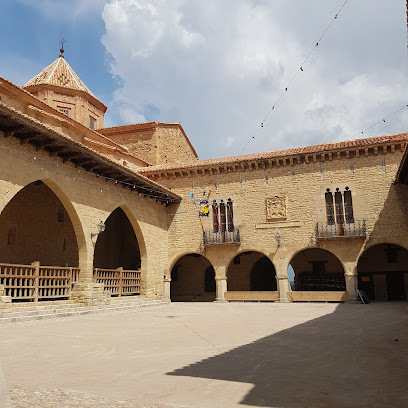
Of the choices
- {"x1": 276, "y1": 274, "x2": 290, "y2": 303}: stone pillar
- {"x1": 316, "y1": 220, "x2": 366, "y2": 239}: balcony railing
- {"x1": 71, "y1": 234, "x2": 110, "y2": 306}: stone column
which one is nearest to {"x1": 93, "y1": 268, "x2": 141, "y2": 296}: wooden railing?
{"x1": 71, "y1": 234, "x2": 110, "y2": 306}: stone column

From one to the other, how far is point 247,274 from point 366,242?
744 centimetres

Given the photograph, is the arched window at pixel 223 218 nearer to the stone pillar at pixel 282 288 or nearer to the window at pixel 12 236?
the stone pillar at pixel 282 288

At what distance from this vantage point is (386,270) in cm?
2094

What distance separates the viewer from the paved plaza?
12.2 feet

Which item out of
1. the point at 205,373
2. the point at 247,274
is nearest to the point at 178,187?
the point at 247,274

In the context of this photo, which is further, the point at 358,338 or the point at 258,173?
the point at 258,173

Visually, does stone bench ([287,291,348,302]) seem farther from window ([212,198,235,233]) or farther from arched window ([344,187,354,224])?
window ([212,198,235,233])

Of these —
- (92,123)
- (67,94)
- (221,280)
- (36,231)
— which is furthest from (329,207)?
(67,94)

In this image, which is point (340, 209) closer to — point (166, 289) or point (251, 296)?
point (251, 296)

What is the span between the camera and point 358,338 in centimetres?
740

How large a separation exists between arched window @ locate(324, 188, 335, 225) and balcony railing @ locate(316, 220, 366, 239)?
0.29 m

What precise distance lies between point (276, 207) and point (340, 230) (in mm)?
3209

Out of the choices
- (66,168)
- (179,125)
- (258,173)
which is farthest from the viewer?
(179,125)

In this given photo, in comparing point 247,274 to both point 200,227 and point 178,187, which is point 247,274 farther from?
point 178,187
